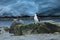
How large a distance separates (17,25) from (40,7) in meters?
10.0

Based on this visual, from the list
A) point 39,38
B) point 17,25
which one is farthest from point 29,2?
point 39,38

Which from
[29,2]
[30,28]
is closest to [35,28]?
[30,28]

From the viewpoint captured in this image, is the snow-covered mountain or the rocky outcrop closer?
the rocky outcrop

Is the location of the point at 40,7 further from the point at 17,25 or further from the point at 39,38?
the point at 39,38

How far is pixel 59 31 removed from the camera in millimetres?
8055

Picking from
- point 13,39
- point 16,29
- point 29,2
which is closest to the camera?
point 13,39

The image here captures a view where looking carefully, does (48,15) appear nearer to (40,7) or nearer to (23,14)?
(40,7)

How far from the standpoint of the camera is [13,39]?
21.6 ft

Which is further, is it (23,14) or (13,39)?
(23,14)

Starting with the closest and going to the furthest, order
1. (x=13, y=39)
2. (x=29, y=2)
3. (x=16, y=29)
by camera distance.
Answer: (x=13, y=39) < (x=16, y=29) < (x=29, y=2)

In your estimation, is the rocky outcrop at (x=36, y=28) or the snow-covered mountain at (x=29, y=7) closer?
the rocky outcrop at (x=36, y=28)

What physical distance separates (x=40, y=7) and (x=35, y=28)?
10067 mm

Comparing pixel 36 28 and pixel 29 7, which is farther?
pixel 29 7

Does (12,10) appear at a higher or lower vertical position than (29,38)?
higher
